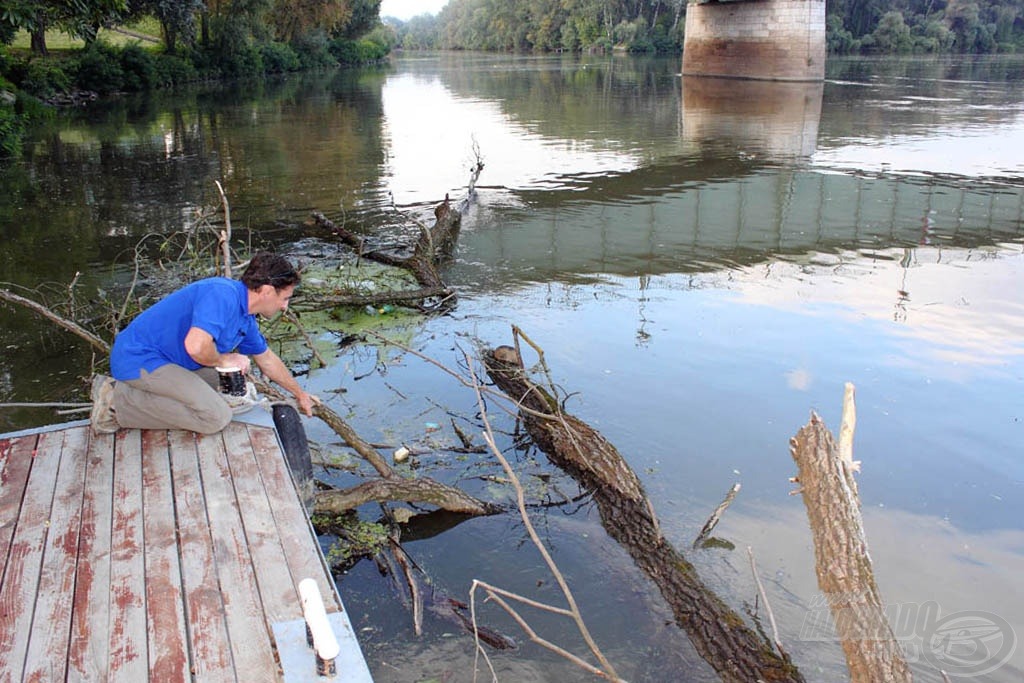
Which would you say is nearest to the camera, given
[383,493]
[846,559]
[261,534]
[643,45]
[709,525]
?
[261,534]

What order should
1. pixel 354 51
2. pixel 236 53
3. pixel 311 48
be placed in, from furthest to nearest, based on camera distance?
pixel 354 51 < pixel 311 48 < pixel 236 53

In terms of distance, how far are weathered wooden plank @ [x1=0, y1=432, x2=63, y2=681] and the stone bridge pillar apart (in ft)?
172

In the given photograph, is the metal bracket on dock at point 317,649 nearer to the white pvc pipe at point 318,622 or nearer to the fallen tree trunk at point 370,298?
the white pvc pipe at point 318,622

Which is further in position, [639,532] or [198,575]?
[639,532]

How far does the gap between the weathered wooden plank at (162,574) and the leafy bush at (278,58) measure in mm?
58694

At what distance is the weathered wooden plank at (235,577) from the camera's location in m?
3.09

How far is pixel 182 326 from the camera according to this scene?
4.65 meters

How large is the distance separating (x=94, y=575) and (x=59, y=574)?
0.15 metres

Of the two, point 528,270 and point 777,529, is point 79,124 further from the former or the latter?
point 777,529

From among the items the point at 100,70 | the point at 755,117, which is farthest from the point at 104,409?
the point at 100,70

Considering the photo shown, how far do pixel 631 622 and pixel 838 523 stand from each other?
133cm

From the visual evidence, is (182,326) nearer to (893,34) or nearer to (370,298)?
(370,298)

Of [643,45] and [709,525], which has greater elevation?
[643,45]

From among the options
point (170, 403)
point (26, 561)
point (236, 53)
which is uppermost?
point (236, 53)
